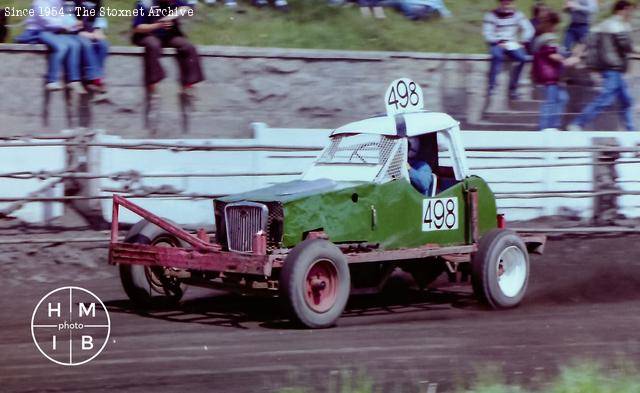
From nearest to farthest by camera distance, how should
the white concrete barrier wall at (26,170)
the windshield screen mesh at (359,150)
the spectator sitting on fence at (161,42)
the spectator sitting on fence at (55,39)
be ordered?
the windshield screen mesh at (359,150) < the white concrete barrier wall at (26,170) < the spectator sitting on fence at (55,39) < the spectator sitting on fence at (161,42)

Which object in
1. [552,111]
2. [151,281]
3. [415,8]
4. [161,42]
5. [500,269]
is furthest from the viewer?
[415,8]

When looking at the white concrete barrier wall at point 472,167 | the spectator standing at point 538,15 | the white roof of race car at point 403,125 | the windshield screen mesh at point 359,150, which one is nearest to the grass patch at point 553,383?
the windshield screen mesh at point 359,150

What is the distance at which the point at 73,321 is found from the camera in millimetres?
8734

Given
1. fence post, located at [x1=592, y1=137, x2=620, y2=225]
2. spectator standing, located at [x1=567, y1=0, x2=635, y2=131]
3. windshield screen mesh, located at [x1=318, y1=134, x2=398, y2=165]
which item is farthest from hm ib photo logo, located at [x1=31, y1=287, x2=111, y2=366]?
spectator standing, located at [x1=567, y1=0, x2=635, y2=131]

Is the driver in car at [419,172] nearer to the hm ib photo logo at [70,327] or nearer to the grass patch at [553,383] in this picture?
the hm ib photo logo at [70,327]

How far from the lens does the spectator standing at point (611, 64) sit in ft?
48.6

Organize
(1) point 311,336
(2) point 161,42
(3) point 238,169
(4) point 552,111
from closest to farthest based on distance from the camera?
(1) point 311,336
(3) point 238,169
(2) point 161,42
(4) point 552,111

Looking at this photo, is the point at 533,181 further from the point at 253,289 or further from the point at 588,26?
the point at 253,289

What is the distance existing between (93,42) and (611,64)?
6.36m

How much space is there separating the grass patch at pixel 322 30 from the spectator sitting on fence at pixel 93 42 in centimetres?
154

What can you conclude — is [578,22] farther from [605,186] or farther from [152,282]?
[152,282]

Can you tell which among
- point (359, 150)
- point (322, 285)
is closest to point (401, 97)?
point (359, 150)

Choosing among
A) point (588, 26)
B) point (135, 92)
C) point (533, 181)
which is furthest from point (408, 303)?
point (588, 26)

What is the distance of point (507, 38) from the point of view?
14789mm
